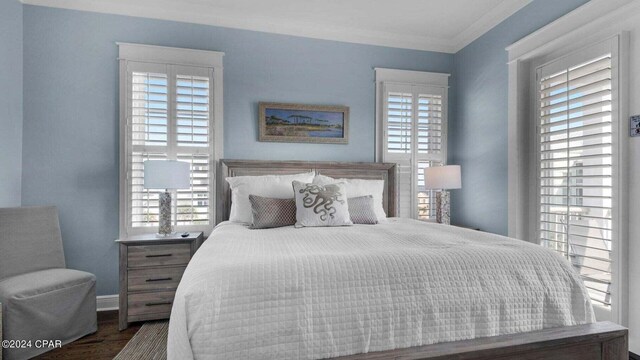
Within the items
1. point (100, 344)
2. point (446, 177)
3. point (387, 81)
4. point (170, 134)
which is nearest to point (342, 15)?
point (387, 81)

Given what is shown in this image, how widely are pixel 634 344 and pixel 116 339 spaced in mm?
3570

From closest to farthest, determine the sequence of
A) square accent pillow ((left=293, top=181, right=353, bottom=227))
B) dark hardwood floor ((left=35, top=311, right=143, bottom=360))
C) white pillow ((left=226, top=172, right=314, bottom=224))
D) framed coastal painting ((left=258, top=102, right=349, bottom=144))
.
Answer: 1. dark hardwood floor ((left=35, top=311, right=143, bottom=360))
2. square accent pillow ((left=293, top=181, right=353, bottom=227))
3. white pillow ((left=226, top=172, right=314, bottom=224))
4. framed coastal painting ((left=258, top=102, right=349, bottom=144))

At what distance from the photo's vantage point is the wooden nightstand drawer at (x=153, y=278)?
258 cm

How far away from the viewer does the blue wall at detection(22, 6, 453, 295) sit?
289 centimetres

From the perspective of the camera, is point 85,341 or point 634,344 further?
point 85,341

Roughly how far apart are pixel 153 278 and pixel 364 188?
6.46 ft

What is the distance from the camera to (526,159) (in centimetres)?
294

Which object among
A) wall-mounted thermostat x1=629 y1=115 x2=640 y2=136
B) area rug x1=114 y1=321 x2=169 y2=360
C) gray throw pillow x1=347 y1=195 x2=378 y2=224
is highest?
wall-mounted thermostat x1=629 y1=115 x2=640 y2=136

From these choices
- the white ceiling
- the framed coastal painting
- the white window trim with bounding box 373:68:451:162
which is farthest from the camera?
the white window trim with bounding box 373:68:451:162

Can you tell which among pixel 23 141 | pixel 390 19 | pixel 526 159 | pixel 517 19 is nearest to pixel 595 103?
pixel 526 159

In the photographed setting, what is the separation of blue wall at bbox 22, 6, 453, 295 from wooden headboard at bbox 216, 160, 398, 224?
15cm

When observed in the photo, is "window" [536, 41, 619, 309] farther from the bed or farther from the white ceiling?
the bed

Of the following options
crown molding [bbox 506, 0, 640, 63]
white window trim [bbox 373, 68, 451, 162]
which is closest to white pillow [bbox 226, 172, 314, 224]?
white window trim [bbox 373, 68, 451, 162]

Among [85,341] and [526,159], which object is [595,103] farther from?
[85,341]
